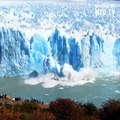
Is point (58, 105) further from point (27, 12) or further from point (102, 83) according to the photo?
point (27, 12)

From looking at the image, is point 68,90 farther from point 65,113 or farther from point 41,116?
point 41,116

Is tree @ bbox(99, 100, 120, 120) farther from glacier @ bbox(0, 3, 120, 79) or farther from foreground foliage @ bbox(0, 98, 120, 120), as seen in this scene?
glacier @ bbox(0, 3, 120, 79)

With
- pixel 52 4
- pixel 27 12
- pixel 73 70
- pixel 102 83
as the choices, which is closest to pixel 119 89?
pixel 102 83

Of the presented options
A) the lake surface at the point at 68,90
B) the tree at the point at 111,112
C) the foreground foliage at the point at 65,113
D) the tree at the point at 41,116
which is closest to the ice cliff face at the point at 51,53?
the lake surface at the point at 68,90

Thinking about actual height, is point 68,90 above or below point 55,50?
below

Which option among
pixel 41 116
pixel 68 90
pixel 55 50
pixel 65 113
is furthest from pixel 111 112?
pixel 55 50
